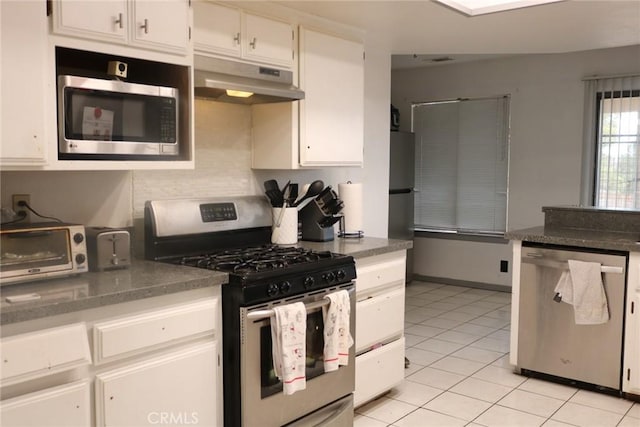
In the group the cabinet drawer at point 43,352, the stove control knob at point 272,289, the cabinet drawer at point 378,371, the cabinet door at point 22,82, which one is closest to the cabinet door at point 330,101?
the stove control knob at point 272,289

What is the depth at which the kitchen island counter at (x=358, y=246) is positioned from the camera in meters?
3.04

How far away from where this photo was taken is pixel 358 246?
10.5 feet

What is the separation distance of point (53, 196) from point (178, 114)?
0.64 metres

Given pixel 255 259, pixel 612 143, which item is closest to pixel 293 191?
pixel 255 259

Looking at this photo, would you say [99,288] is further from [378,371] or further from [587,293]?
[587,293]

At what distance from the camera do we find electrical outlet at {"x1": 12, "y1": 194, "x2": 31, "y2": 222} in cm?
232

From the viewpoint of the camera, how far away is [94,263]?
232 centimetres

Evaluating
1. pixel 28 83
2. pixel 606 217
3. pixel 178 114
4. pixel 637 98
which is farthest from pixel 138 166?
pixel 637 98

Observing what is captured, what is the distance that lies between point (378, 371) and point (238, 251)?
108 cm

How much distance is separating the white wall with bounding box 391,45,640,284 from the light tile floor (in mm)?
1679

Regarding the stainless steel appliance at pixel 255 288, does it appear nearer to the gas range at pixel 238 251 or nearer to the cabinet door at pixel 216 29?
the gas range at pixel 238 251

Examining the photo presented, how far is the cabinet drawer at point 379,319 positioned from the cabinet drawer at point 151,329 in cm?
102

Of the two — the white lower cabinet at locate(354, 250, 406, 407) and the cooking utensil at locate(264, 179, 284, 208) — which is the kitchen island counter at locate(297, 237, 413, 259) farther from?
the cooking utensil at locate(264, 179, 284, 208)

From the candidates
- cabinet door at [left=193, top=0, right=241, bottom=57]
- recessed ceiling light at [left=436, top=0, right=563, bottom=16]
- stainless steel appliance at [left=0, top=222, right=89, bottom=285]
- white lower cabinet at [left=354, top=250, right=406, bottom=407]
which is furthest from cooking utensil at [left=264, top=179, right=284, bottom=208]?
recessed ceiling light at [left=436, top=0, right=563, bottom=16]
